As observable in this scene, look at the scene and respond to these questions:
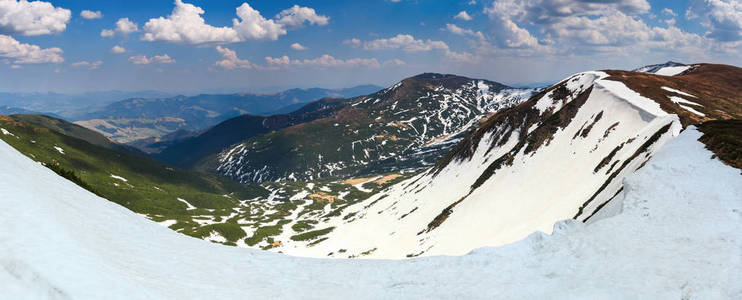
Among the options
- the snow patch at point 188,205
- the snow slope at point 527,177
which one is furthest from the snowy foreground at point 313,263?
the snow patch at point 188,205

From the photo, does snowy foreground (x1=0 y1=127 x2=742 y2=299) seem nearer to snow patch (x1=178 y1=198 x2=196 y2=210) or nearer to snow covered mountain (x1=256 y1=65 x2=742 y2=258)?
snow covered mountain (x1=256 y1=65 x2=742 y2=258)

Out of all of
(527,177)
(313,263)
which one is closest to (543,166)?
(527,177)

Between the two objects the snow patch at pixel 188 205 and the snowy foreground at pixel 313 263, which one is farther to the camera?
the snow patch at pixel 188 205

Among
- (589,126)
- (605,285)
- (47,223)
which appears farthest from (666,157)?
(589,126)

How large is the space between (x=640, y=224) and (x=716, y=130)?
25194 millimetres

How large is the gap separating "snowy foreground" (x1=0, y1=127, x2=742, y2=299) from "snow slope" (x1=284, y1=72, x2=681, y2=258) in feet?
68.4

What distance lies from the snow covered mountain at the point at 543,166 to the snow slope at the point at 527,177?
31cm

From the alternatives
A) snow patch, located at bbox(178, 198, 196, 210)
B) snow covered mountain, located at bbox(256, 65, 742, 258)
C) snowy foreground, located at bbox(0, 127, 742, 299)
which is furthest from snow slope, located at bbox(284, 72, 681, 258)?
snow patch, located at bbox(178, 198, 196, 210)

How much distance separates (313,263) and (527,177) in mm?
71249

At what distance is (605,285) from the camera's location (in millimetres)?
12086

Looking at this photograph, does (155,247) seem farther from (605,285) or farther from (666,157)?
(666,157)

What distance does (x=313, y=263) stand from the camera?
14.4 meters

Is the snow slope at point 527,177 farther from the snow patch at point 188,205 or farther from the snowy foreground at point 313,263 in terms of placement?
the snow patch at point 188,205

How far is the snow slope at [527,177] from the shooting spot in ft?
164
